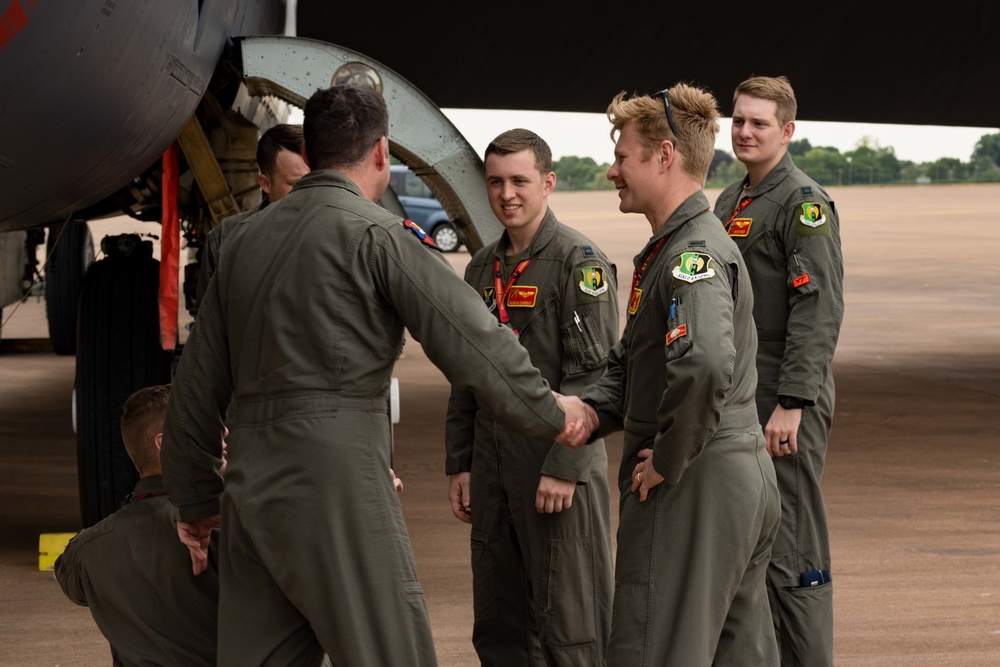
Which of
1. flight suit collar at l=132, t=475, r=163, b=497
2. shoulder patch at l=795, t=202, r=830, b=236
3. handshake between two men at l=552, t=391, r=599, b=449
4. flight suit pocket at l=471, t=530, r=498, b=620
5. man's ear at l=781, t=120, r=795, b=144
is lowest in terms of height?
flight suit pocket at l=471, t=530, r=498, b=620

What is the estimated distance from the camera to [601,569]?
11.9 ft

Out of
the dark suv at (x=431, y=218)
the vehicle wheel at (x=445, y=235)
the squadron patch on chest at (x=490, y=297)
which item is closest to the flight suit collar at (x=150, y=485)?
the squadron patch on chest at (x=490, y=297)

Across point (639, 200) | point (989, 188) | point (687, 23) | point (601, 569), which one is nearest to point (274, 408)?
point (639, 200)

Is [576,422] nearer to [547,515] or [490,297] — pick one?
[547,515]

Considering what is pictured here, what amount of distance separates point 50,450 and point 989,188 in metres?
50.1

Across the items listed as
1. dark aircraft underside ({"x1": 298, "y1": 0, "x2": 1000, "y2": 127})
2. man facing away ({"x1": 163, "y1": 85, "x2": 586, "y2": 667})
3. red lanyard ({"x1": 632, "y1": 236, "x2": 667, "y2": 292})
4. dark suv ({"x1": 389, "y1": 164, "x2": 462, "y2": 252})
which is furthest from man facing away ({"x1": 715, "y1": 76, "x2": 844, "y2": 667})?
dark suv ({"x1": 389, "y1": 164, "x2": 462, "y2": 252})

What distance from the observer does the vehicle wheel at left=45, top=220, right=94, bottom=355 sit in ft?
37.9

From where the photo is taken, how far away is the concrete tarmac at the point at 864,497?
4.40 meters

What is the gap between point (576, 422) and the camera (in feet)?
9.66

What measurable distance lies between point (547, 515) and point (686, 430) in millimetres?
975

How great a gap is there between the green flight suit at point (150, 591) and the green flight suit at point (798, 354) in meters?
1.68

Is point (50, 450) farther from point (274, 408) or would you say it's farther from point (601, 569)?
point (274, 408)

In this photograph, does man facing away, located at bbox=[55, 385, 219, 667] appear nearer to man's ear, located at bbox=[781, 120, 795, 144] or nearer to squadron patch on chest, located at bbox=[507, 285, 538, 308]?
squadron patch on chest, located at bbox=[507, 285, 538, 308]

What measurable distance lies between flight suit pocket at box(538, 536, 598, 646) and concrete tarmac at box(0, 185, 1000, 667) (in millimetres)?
729
